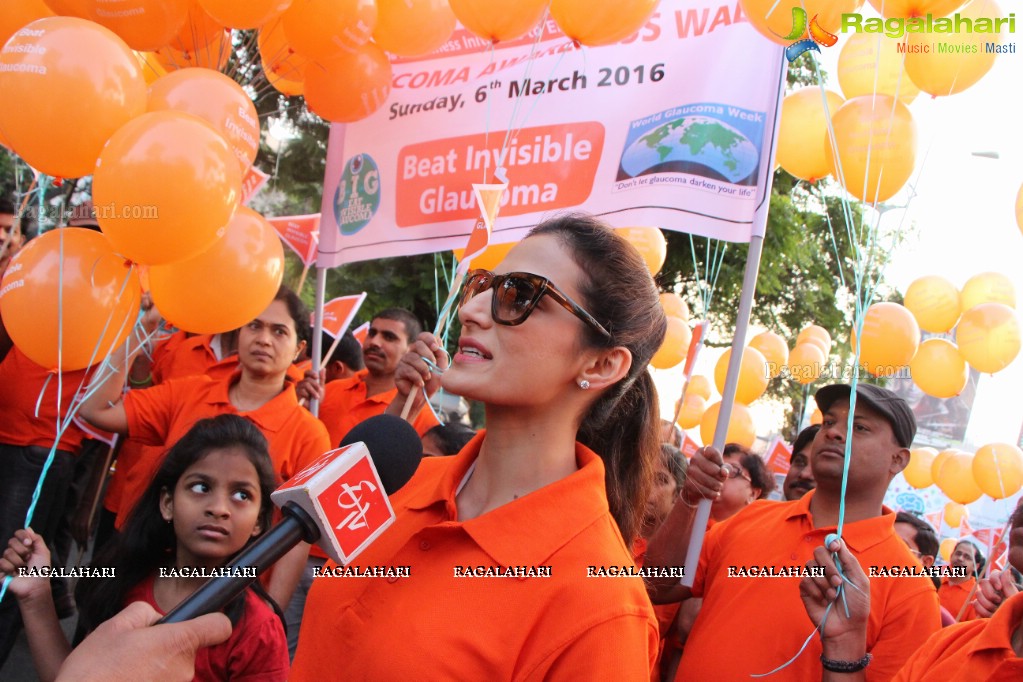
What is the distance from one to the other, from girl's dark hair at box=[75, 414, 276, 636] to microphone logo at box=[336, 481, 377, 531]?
157 centimetres

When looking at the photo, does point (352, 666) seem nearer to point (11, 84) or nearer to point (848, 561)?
point (848, 561)

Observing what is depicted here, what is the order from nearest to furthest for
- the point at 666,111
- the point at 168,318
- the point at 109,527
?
the point at 168,318 < the point at 666,111 < the point at 109,527

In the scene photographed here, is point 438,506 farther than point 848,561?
No

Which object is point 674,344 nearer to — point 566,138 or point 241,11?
point 566,138

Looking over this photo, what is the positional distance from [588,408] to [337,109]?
2878 millimetres

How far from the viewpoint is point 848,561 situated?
229 centimetres

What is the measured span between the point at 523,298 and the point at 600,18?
229 cm

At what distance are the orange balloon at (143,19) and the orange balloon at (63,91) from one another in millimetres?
257

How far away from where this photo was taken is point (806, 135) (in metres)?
4.36

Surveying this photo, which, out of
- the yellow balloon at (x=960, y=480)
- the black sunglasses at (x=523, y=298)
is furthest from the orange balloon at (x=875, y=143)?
the yellow balloon at (x=960, y=480)

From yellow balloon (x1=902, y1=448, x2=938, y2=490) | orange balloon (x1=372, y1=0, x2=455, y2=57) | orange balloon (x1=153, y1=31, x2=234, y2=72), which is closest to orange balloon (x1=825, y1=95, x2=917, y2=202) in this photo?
orange balloon (x1=372, y1=0, x2=455, y2=57)

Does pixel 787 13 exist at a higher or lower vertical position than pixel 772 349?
higher

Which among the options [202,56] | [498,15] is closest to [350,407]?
[202,56]

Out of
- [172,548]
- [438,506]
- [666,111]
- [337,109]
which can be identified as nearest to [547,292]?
[438,506]
